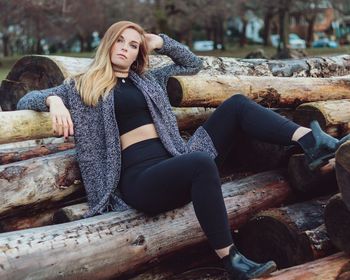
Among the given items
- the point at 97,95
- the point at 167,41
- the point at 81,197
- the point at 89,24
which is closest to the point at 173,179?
the point at 97,95

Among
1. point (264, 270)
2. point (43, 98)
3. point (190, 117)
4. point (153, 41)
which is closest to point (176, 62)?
point (153, 41)

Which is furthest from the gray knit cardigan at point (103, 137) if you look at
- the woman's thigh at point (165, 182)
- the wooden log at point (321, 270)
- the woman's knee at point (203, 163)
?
the wooden log at point (321, 270)

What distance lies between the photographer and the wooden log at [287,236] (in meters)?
3.57

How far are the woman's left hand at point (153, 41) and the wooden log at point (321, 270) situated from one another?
199 cm

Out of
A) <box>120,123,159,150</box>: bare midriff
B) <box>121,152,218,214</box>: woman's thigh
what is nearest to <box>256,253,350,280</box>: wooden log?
<box>121,152,218,214</box>: woman's thigh

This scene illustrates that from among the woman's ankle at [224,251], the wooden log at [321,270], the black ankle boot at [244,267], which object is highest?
the woman's ankle at [224,251]

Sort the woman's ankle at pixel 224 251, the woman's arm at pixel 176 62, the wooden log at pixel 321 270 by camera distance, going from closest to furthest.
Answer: the wooden log at pixel 321 270
the woman's ankle at pixel 224 251
the woman's arm at pixel 176 62

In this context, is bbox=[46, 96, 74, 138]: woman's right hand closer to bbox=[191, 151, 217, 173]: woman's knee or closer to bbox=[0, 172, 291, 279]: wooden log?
bbox=[0, 172, 291, 279]: wooden log

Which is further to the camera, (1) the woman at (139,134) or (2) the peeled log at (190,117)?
(2) the peeled log at (190,117)

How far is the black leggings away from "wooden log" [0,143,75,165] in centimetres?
108

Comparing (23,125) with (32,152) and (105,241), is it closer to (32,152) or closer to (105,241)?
(32,152)

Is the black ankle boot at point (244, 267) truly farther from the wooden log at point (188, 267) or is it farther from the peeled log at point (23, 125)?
the peeled log at point (23, 125)

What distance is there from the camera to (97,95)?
3746mm

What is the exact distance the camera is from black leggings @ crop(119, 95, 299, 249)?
3250mm
